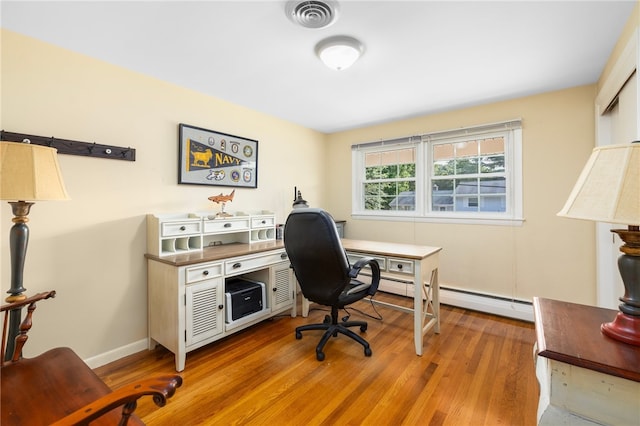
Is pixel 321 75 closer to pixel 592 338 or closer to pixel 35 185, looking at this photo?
pixel 35 185

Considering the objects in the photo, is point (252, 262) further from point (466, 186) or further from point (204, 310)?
point (466, 186)

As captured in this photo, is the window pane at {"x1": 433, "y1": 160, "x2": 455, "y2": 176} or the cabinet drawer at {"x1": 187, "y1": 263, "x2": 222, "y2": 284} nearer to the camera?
the cabinet drawer at {"x1": 187, "y1": 263, "x2": 222, "y2": 284}

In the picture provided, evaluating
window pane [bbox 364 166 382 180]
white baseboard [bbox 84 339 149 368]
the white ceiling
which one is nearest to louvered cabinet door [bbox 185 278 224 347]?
white baseboard [bbox 84 339 149 368]

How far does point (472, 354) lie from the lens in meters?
2.21

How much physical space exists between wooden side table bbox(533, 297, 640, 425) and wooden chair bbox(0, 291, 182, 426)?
111cm

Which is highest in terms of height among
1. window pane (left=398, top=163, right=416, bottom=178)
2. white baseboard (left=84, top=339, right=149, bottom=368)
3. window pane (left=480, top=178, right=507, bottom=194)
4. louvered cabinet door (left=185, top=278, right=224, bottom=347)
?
window pane (left=398, top=163, right=416, bottom=178)

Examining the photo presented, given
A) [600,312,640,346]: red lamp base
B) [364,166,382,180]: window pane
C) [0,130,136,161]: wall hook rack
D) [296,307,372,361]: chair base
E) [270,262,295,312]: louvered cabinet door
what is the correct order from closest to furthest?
1. [600,312,640,346]: red lamp base
2. [0,130,136,161]: wall hook rack
3. [296,307,372,361]: chair base
4. [270,262,295,312]: louvered cabinet door
5. [364,166,382,180]: window pane

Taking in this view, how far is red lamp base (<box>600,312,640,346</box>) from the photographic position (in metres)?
0.86

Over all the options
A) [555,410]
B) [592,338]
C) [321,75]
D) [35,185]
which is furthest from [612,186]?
[35,185]

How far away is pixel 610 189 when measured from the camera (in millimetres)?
810

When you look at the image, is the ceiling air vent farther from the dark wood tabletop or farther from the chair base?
the chair base

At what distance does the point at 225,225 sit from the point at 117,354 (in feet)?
4.21

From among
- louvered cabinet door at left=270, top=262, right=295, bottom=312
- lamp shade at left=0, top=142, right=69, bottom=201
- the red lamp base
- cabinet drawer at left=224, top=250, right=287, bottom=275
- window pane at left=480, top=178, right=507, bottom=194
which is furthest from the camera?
window pane at left=480, top=178, right=507, bottom=194

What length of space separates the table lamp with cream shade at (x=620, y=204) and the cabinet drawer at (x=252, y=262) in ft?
7.08
